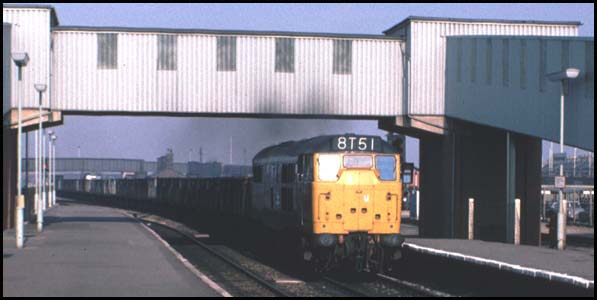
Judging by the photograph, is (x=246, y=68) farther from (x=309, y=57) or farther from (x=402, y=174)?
(x=402, y=174)

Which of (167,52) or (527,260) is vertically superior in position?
(167,52)

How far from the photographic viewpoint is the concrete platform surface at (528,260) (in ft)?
62.1

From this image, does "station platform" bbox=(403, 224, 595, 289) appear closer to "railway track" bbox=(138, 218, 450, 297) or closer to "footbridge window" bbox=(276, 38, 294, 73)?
"railway track" bbox=(138, 218, 450, 297)

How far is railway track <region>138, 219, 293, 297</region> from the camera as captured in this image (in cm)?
2170

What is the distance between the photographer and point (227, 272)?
2703 centimetres

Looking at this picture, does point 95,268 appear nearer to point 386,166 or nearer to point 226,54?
point 386,166

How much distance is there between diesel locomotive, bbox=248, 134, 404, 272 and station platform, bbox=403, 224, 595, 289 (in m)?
1.67

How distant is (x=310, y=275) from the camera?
25422mm

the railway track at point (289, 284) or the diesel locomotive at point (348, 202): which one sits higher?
the diesel locomotive at point (348, 202)

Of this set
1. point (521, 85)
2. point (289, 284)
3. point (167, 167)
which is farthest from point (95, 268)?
point (167, 167)

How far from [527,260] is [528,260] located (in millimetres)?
33

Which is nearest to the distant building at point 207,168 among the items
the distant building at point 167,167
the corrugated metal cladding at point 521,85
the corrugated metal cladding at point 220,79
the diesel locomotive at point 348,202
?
the distant building at point 167,167

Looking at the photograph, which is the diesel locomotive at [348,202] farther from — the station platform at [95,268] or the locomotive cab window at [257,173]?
the locomotive cab window at [257,173]

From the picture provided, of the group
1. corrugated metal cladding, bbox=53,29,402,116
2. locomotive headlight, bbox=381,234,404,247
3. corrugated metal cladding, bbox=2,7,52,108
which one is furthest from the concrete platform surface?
corrugated metal cladding, bbox=2,7,52,108
